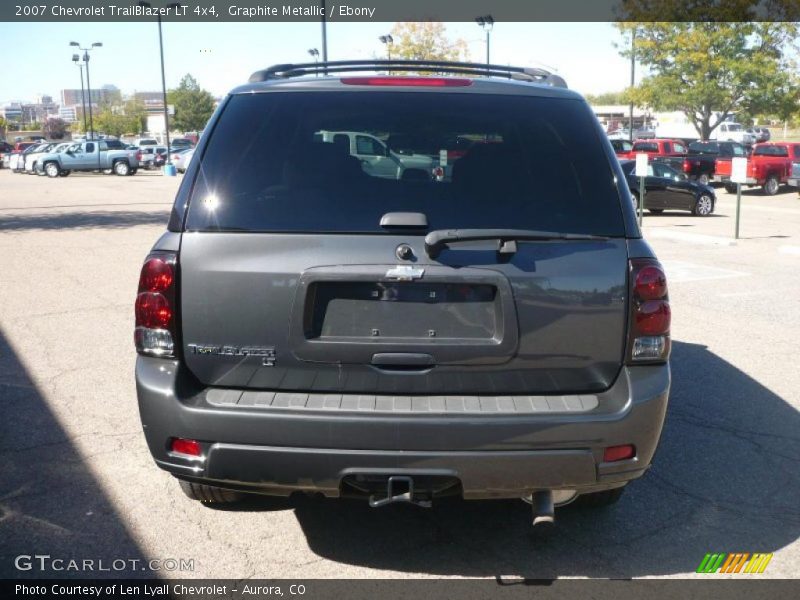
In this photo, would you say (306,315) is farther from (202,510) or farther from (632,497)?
(632,497)

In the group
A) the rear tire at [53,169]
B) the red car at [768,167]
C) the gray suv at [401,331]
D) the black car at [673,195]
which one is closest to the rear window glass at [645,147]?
the red car at [768,167]

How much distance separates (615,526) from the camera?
4.04 m

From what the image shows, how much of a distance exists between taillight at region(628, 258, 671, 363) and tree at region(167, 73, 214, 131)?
101 m

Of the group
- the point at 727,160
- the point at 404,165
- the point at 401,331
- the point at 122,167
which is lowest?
the point at 122,167

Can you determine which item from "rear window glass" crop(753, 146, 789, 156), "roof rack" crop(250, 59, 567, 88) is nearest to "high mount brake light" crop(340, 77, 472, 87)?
"roof rack" crop(250, 59, 567, 88)

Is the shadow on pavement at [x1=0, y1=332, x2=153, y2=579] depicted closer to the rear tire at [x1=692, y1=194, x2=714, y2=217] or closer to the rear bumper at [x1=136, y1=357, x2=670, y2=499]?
the rear bumper at [x1=136, y1=357, x2=670, y2=499]

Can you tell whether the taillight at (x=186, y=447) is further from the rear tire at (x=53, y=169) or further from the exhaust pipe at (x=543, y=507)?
the rear tire at (x=53, y=169)

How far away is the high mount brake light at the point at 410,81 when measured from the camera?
358cm

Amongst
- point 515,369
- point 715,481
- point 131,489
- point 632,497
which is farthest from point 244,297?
point 715,481

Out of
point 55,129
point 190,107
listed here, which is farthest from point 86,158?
point 55,129

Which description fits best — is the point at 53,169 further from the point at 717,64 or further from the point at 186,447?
the point at 186,447

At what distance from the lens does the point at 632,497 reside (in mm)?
4367

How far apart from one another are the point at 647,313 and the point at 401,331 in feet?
3.09

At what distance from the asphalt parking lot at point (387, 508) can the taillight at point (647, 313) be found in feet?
3.17
